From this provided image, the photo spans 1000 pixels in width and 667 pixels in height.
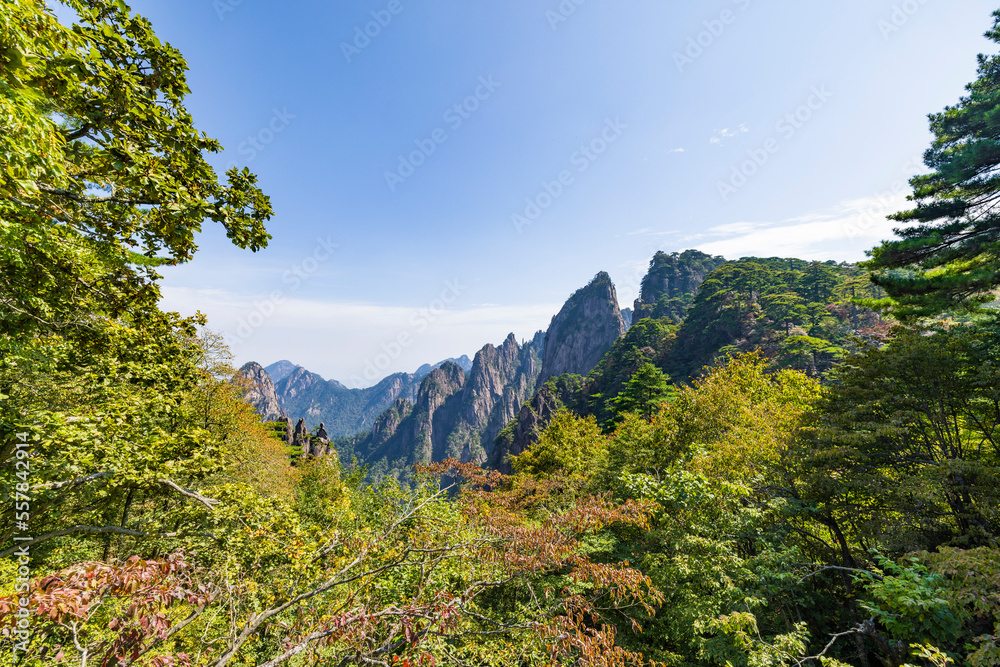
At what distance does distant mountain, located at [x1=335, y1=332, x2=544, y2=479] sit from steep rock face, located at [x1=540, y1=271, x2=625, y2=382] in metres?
35.4

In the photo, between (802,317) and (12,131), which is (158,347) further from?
(802,317)

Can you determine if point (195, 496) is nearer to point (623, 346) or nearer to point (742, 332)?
point (742, 332)

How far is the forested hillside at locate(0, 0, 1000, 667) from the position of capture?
407cm

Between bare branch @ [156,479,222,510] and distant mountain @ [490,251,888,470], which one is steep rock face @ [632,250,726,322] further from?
bare branch @ [156,479,222,510]

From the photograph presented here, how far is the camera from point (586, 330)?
122 metres

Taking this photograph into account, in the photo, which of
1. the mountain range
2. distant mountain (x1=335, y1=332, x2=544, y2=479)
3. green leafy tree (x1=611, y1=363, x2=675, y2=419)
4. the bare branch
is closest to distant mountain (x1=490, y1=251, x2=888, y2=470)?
the mountain range

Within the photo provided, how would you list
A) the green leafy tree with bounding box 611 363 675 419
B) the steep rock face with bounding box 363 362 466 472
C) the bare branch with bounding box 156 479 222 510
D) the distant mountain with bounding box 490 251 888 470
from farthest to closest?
the steep rock face with bounding box 363 362 466 472
the distant mountain with bounding box 490 251 888 470
the green leafy tree with bounding box 611 363 675 419
the bare branch with bounding box 156 479 222 510

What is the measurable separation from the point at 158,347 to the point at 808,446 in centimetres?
1635

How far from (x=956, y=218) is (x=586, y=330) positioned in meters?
113

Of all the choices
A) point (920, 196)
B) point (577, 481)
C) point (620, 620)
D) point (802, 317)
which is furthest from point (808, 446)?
point (802, 317)

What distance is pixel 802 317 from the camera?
142ft

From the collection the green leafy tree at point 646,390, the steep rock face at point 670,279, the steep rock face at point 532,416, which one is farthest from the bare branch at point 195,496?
the steep rock face at point 670,279

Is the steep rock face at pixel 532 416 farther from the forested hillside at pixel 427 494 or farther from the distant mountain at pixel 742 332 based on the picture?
the forested hillside at pixel 427 494

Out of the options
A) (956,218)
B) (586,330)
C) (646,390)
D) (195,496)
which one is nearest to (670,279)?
(586,330)
